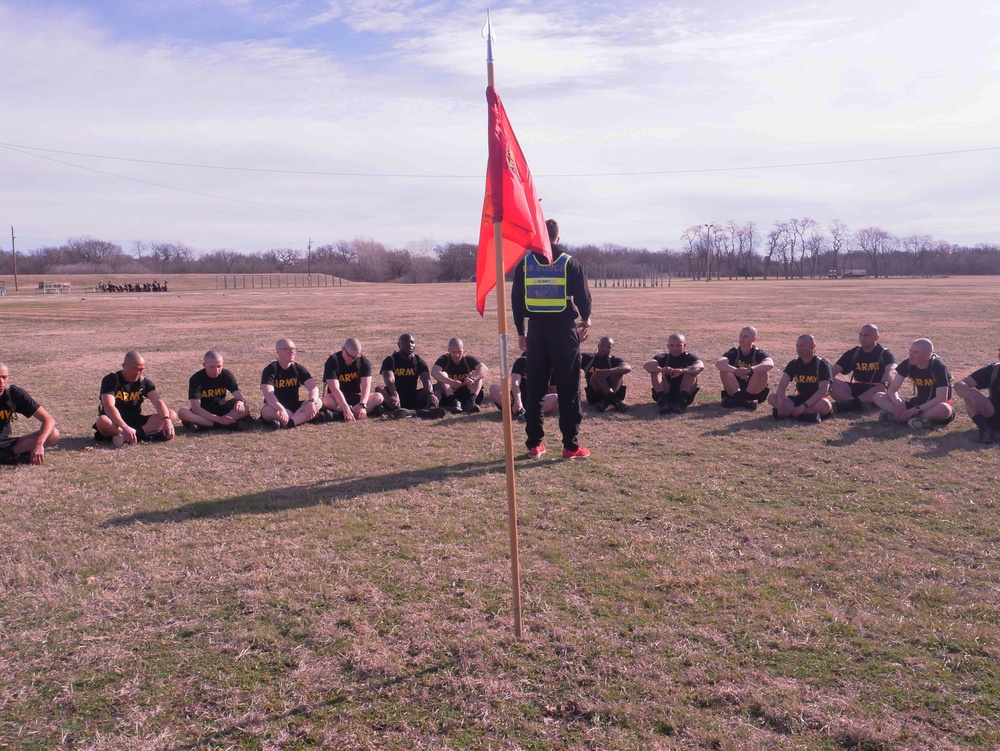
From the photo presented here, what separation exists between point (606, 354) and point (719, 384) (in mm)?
2672

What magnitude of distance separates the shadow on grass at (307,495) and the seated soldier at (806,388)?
410 centimetres

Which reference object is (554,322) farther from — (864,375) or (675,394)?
(864,375)

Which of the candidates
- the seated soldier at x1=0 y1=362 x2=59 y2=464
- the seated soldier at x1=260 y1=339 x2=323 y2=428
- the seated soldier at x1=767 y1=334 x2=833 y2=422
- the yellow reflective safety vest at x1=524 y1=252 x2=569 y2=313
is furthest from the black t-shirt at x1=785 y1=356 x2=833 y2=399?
the seated soldier at x1=0 y1=362 x2=59 y2=464

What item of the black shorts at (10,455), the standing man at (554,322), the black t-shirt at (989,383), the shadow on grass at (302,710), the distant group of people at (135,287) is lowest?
the shadow on grass at (302,710)

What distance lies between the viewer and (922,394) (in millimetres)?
9336

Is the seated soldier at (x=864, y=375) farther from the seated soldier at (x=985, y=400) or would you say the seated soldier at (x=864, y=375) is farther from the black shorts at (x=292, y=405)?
the black shorts at (x=292, y=405)

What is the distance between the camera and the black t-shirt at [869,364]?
393 inches

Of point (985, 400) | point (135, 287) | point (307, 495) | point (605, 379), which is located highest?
point (135, 287)

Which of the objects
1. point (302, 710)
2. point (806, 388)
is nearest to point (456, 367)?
point (806, 388)

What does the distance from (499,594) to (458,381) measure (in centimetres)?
634

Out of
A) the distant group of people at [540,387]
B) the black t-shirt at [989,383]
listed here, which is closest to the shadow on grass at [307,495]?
the distant group of people at [540,387]

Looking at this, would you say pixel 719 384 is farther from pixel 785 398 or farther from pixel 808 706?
pixel 808 706

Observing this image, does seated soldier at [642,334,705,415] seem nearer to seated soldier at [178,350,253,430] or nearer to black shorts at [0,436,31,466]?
seated soldier at [178,350,253,430]

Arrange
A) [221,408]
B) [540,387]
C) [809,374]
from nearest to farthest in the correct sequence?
[540,387], [221,408], [809,374]
